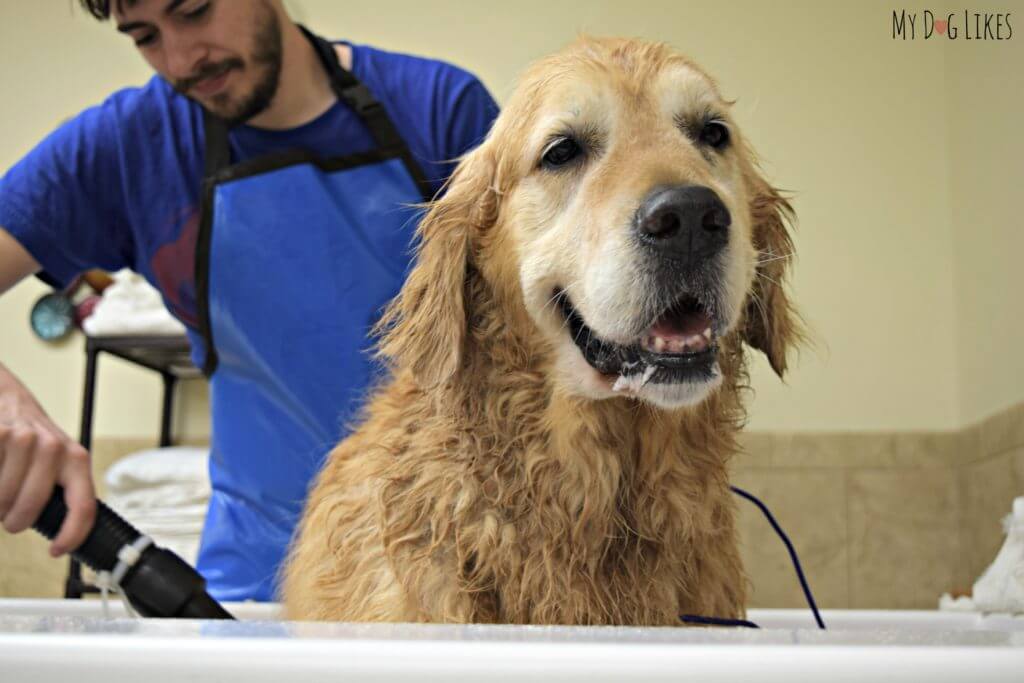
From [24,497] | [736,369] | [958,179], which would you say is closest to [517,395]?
[736,369]

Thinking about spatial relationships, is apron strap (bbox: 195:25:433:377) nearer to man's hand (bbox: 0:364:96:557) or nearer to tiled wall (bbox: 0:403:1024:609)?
man's hand (bbox: 0:364:96:557)

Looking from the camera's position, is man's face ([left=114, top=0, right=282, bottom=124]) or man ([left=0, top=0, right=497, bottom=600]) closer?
man's face ([left=114, top=0, right=282, bottom=124])

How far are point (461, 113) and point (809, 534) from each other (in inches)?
82.5

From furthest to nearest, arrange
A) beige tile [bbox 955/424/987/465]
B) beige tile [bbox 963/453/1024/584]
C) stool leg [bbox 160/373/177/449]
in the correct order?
stool leg [bbox 160/373/177/449] < beige tile [bbox 955/424/987/465] < beige tile [bbox 963/453/1024/584]

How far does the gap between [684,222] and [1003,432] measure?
214cm

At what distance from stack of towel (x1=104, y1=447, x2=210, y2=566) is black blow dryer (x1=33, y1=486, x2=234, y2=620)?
69.8 inches

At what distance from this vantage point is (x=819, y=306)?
324 cm

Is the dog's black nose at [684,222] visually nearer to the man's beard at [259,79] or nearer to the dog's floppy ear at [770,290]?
the dog's floppy ear at [770,290]

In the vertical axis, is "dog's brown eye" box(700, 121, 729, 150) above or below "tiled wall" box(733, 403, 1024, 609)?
above

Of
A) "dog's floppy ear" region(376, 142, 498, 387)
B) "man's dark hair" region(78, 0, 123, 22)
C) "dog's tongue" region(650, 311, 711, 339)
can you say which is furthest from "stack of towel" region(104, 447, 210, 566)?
"dog's tongue" region(650, 311, 711, 339)

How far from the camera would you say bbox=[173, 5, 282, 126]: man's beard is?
148cm

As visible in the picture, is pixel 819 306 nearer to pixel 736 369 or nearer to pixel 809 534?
pixel 809 534

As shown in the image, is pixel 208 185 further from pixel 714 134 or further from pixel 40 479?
pixel 714 134

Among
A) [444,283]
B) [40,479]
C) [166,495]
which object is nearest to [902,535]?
[166,495]
